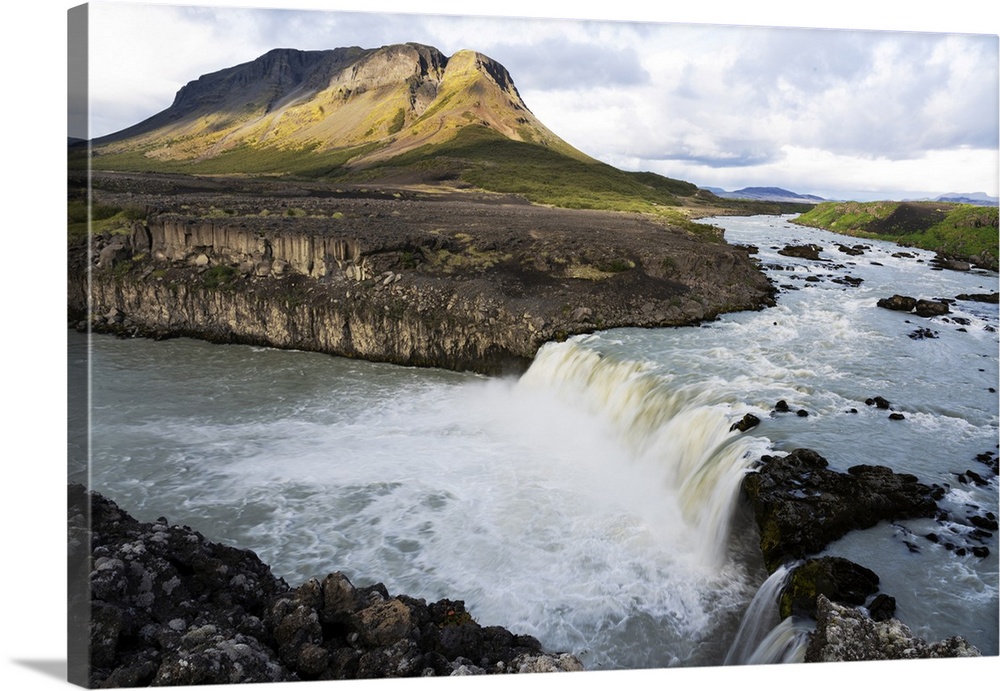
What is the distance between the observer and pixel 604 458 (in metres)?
7.42

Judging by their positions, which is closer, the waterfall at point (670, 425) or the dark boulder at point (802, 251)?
the waterfall at point (670, 425)

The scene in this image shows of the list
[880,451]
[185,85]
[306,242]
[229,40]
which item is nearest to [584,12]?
[229,40]

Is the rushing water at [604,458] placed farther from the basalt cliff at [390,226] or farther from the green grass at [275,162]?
the green grass at [275,162]

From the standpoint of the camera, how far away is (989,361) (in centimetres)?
652

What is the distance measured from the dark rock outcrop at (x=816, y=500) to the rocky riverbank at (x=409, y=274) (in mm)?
5107

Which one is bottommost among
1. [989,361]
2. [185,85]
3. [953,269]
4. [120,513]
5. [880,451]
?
[120,513]

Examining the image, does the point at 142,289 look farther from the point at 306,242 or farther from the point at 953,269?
the point at 953,269

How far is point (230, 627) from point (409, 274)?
8.31 m

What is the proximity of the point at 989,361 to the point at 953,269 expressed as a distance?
1.09m

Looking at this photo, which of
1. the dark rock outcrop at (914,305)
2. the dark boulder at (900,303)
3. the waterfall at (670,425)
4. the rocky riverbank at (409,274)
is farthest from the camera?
the rocky riverbank at (409,274)

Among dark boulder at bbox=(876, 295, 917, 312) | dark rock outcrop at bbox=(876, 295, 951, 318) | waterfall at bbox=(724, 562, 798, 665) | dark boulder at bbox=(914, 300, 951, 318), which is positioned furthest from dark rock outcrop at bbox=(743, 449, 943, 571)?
dark boulder at bbox=(876, 295, 917, 312)

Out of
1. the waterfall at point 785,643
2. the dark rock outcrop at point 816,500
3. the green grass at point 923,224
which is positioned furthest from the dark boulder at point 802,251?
the waterfall at point 785,643

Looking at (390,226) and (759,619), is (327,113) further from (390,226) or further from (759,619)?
(759,619)

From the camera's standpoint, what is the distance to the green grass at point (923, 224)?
5824 mm
